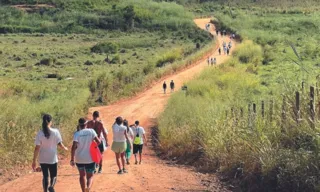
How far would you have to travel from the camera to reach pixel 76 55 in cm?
5903

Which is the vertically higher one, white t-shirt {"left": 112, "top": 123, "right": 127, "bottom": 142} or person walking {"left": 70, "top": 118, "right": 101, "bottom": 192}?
person walking {"left": 70, "top": 118, "right": 101, "bottom": 192}

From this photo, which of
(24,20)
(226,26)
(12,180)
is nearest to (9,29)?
(24,20)

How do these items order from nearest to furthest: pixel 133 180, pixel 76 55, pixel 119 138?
pixel 133 180
pixel 119 138
pixel 76 55

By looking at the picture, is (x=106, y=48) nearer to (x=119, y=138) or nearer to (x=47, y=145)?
(x=119, y=138)

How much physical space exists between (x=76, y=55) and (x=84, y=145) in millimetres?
49510

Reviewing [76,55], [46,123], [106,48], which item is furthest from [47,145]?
[106,48]

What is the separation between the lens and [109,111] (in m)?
29.9

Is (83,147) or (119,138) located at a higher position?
(83,147)

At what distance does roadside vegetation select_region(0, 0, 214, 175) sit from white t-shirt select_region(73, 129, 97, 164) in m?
5.13

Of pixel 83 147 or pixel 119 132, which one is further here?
pixel 119 132

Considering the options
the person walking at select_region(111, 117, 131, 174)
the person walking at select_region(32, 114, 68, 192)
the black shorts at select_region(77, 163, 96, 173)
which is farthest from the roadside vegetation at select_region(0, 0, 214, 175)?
the black shorts at select_region(77, 163, 96, 173)

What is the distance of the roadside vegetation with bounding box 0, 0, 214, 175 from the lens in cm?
1992

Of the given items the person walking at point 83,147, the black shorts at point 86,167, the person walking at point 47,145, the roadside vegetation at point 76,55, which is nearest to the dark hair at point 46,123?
the person walking at point 47,145

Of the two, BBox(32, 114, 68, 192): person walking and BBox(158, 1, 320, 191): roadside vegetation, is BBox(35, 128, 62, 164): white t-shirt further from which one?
BBox(158, 1, 320, 191): roadside vegetation
